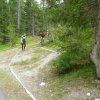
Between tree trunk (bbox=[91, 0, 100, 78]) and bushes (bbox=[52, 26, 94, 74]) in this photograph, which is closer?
tree trunk (bbox=[91, 0, 100, 78])

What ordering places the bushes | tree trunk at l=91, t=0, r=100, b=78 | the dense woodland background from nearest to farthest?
1. tree trunk at l=91, t=0, r=100, b=78
2. the dense woodland background
3. the bushes

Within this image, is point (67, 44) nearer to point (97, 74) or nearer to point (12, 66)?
point (97, 74)

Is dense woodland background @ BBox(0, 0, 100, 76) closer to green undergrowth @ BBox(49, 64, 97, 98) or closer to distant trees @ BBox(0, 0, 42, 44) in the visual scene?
green undergrowth @ BBox(49, 64, 97, 98)

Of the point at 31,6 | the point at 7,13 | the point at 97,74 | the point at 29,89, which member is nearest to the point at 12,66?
the point at 29,89

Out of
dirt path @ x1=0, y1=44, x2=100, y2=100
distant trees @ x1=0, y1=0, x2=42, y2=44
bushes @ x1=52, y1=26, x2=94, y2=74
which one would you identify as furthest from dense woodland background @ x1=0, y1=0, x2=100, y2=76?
distant trees @ x1=0, y1=0, x2=42, y2=44

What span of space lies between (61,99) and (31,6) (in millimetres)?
52749

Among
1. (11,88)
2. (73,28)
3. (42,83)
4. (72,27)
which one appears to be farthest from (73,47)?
(11,88)

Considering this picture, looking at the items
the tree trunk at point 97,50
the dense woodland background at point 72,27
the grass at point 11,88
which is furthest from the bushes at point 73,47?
the grass at point 11,88

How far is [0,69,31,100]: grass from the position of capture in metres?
14.7

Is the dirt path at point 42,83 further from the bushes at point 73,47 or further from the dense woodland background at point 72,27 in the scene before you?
the dense woodland background at point 72,27

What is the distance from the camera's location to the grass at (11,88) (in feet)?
48.1

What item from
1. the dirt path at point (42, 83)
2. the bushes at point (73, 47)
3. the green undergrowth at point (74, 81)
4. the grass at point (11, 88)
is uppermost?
the bushes at point (73, 47)

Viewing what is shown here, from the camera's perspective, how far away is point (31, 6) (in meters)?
64.7

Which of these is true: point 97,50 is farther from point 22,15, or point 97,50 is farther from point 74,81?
point 22,15
